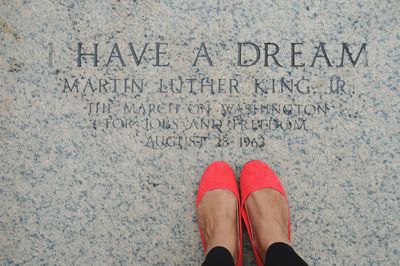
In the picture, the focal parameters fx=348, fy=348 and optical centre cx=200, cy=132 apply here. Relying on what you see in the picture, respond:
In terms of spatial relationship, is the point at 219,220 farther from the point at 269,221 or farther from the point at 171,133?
the point at 171,133

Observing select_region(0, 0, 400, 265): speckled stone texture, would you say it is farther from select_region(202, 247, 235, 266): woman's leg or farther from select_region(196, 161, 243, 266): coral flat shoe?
select_region(202, 247, 235, 266): woman's leg

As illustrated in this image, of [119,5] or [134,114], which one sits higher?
[119,5]

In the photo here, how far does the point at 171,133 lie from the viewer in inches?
55.1

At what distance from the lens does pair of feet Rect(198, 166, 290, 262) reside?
130cm

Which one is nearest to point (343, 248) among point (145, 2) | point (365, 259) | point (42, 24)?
point (365, 259)

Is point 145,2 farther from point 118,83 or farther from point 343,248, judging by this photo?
point 343,248

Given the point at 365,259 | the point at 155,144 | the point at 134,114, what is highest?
the point at 134,114

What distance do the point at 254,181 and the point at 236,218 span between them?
0.53ft

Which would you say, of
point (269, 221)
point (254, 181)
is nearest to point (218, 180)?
point (254, 181)

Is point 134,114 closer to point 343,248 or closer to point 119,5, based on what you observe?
point 119,5

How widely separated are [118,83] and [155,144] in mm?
288

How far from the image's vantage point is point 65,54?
1408mm

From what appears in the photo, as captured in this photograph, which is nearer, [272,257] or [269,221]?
[272,257]

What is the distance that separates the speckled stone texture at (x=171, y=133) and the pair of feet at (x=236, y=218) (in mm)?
72
